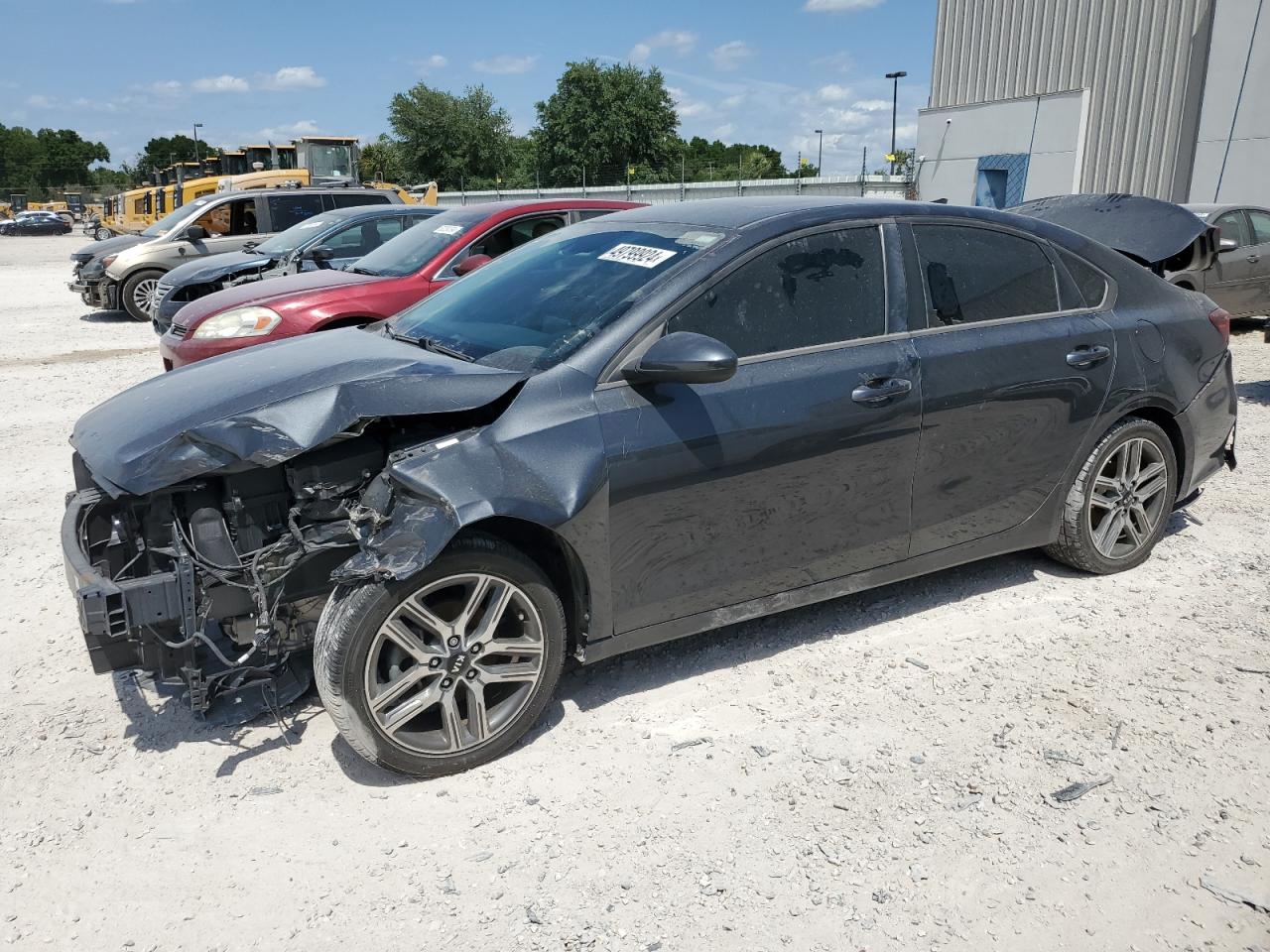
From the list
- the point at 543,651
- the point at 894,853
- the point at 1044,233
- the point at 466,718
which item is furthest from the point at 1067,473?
the point at 466,718

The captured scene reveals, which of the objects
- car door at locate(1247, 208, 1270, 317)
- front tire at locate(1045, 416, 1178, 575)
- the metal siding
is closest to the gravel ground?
front tire at locate(1045, 416, 1178, 575)

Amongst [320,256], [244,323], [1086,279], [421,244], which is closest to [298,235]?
[320,256]

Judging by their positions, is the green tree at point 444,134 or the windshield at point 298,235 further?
the green tree at point 444,134

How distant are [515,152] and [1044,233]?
76.9 m

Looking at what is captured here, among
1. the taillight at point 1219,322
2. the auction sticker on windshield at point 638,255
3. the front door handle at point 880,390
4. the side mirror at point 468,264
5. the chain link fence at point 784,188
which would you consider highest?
the chain link fence at point 784,188

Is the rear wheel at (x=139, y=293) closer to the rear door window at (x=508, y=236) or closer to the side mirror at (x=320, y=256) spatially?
the side mirror at (x=320, y=256)

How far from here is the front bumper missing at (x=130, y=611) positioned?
290 centimetres

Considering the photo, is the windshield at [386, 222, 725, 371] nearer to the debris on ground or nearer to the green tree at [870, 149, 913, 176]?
the debris on ground

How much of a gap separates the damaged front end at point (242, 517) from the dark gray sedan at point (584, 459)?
0.01 m

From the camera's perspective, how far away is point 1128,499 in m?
4.63

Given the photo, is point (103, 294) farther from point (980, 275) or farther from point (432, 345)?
point (980, 275)

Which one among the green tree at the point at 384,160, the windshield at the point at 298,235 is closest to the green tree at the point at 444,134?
the green tree at the point at 384,160

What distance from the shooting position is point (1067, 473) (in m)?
4.34

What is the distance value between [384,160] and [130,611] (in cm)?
7409
